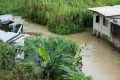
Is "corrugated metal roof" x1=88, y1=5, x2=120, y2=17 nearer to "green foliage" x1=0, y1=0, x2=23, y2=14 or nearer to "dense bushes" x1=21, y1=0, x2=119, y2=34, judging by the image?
"dense bushes" x1=21, y1=0, x2=119, y2=34

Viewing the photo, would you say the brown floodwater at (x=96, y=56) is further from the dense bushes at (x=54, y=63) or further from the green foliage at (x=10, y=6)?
the dense bushes at (x=54, y=63)

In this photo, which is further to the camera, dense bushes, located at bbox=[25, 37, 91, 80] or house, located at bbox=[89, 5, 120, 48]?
house, located at bbox=[89, 5, 120, 48]

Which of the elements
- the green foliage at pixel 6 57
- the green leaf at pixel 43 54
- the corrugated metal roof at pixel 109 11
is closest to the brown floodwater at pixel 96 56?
the corrugated metal roof at pixel 109 11

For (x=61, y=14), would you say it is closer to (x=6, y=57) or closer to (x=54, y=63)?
(x=54, y=63)

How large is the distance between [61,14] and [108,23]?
2496 millimetres

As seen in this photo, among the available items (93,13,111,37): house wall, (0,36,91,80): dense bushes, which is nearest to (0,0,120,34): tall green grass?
(93,13,111,37): house wall

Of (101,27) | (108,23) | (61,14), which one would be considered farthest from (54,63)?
(61,14)

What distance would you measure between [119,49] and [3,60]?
7.44m

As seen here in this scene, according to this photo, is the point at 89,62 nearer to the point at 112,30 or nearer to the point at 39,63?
the point at 112,30

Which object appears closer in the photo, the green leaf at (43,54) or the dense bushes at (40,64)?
the dense bushes at (40,64)

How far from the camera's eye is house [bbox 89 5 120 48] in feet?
59.4

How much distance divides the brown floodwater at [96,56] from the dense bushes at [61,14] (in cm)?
37

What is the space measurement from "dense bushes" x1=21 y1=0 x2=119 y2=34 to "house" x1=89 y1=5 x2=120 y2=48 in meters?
0.79

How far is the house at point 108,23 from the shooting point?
18.1 meters
